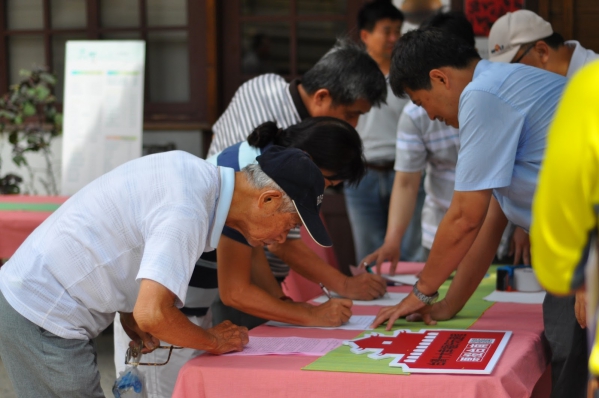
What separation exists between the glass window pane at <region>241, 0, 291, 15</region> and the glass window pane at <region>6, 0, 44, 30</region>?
1.36 meters

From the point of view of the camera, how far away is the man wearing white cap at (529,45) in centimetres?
291

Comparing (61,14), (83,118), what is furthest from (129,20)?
(83,118)

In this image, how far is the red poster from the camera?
163cm

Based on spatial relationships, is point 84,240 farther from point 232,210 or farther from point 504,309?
point 504,309

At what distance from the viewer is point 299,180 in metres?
1.73

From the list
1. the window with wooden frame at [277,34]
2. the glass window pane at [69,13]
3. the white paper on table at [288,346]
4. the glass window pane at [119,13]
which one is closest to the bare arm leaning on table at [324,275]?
the white paper on table at [288,346]

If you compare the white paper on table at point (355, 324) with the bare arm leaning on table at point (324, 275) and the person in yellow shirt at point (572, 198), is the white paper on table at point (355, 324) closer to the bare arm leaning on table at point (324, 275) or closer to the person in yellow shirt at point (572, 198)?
the bare arm leaning on table at point (324, 275)

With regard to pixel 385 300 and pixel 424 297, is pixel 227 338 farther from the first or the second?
pixel 385 300

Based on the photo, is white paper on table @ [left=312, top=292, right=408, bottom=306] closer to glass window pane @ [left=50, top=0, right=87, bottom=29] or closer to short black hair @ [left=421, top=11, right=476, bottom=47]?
short black hair @ [left=421, top=11, right=476, bottom=47]

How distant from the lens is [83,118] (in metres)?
4.33

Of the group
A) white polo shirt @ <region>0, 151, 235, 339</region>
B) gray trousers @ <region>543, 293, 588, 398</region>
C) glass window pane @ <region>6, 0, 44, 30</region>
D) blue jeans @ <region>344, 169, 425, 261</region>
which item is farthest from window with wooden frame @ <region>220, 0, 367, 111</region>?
white polo shirt @ <region>0, 151, 235, 339</region>

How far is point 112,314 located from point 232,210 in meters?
0.38

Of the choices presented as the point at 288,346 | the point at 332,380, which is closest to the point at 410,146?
the point at 288,346

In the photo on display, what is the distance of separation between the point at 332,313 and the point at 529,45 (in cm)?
140
